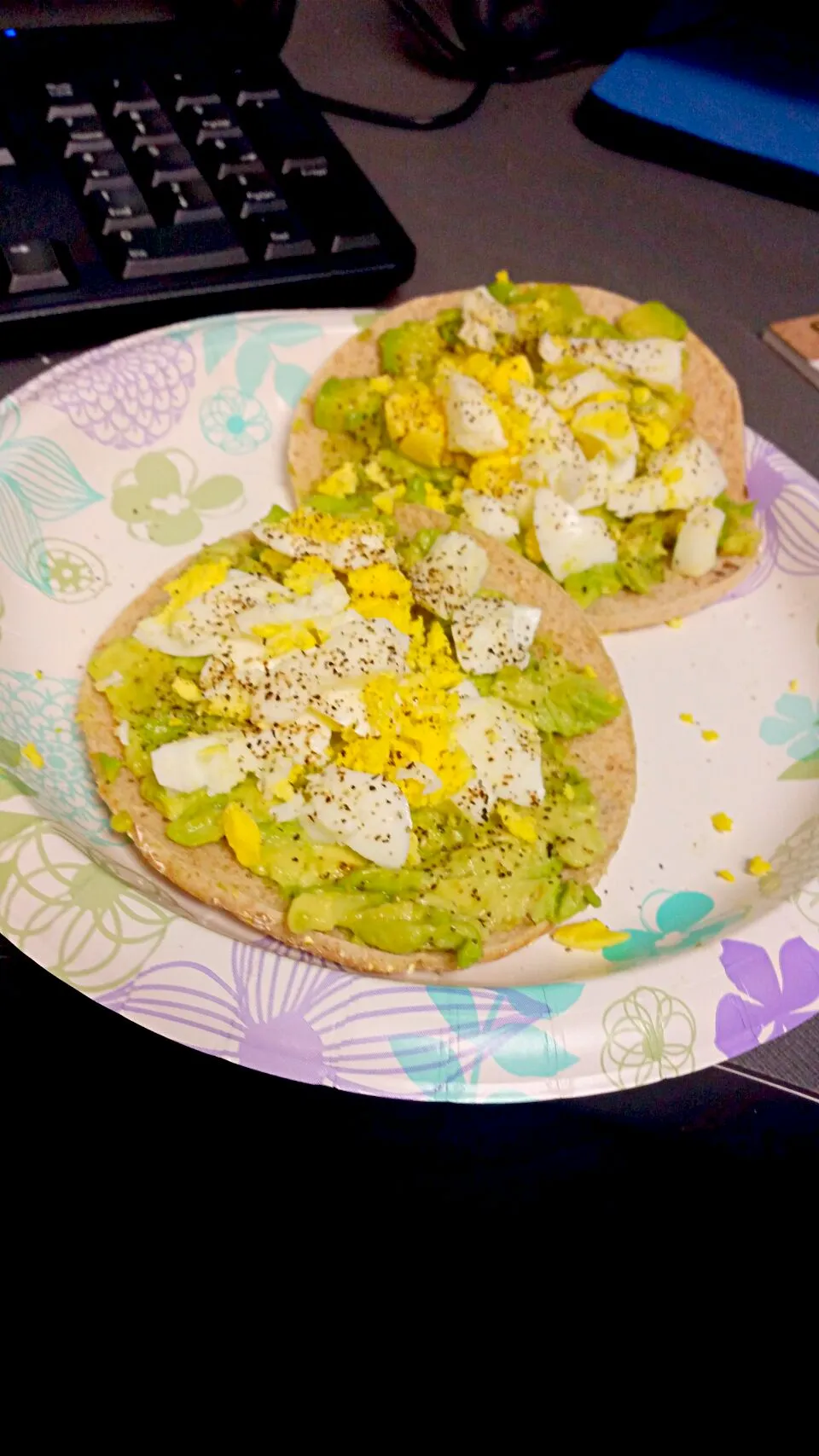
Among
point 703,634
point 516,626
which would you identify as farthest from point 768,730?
point 516,626

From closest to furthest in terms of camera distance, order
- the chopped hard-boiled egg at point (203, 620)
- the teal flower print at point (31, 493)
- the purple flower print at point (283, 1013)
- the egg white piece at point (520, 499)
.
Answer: the purple flower print at point (283, 1013) → the chopped hard-boiled egg at point (203, 620) → the teal flower print at point (31, 493) → the egg white piece at point (520, 499)

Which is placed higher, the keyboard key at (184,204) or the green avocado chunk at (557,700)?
the keyboard key at (184,204)

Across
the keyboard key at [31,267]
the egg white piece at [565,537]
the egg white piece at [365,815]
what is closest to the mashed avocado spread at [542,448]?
the egg white piece at [565,537]

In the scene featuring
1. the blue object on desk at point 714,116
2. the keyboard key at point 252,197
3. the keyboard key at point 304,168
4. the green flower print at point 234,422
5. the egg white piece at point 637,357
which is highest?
the blue object on desk at point 714,116

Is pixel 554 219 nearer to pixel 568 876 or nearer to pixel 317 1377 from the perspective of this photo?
pixel 568 876

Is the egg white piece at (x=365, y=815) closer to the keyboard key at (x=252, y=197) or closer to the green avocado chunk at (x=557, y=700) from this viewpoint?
the green avocado chunk at (x=557, y=700)

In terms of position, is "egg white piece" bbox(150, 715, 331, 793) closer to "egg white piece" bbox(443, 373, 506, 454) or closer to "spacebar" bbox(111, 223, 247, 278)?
"egg white piece" bbox(443, 373, 506, 454)

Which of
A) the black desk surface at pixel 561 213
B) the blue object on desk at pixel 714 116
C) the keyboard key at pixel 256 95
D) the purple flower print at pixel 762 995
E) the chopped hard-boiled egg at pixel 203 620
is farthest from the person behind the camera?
the blue object on desk at pixel 714 116

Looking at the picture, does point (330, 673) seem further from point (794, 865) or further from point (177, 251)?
point (177, 251)
